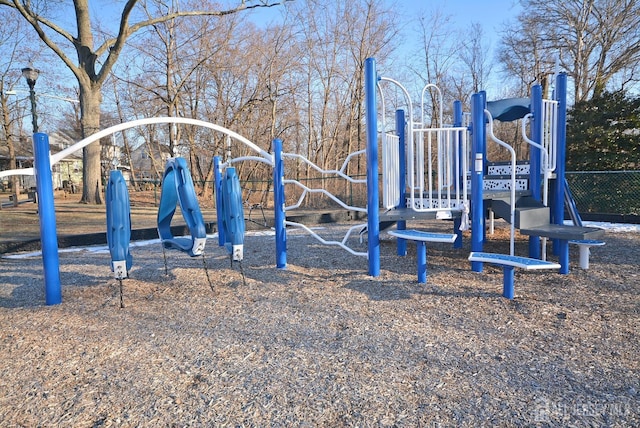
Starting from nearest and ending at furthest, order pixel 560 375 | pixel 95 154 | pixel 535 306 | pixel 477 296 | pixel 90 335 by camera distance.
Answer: pixel 560 375, pixel 90 335, pixel 535 306, pixel 477 296, pixel 95 154

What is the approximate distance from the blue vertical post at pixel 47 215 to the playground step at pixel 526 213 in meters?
4.98

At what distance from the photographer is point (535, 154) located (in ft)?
18.9

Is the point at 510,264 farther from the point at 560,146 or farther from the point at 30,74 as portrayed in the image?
the point at 30,74

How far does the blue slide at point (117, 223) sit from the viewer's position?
14.2ft

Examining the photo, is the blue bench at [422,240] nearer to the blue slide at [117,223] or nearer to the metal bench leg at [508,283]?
the metal bench leg at [508,283]

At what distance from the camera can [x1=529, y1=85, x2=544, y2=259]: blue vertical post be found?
5672 millimetres

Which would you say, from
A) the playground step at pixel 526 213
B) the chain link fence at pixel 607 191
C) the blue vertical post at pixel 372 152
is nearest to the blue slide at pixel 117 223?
the blue vertical post at pixel 372 152

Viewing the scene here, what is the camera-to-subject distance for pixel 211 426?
2.14 meters

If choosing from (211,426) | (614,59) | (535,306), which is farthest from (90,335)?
(614,59)

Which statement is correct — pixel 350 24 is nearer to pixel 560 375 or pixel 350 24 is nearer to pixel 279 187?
pixel 279 187

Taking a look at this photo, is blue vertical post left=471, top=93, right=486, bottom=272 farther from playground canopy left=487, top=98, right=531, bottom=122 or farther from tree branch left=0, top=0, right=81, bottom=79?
tree branch left=0, top=0, right=81, bottom=79

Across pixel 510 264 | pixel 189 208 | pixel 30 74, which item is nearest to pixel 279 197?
pixel 189 208

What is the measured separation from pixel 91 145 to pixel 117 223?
1441 centimetres

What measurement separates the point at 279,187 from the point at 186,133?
781 inches
